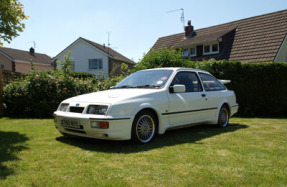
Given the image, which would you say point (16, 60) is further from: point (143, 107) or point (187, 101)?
point (143, 107)

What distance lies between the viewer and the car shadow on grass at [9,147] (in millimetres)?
3425

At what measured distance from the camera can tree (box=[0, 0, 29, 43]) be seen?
264 inches

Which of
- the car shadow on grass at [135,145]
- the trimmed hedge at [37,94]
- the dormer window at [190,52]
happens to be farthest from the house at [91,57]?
the car shadow on grass at [135,145]

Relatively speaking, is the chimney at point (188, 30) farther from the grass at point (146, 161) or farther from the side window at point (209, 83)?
the grass at point (146, 161)

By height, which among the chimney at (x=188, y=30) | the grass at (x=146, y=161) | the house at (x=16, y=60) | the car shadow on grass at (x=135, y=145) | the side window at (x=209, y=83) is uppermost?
the chimney at (x=188, y=30)

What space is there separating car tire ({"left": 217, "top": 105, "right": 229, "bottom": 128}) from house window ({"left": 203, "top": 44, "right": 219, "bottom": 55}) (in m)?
15.8

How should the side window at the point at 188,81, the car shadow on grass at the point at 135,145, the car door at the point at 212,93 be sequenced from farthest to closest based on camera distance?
the car door at the point at 212,93
the side window at the point at 188,81
the car shadow on grass at the point at 135,145

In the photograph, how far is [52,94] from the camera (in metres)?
9.73

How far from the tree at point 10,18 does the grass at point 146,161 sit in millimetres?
3237

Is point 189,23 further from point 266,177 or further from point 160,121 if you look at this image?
point 266,177

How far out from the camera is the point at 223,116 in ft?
23.8

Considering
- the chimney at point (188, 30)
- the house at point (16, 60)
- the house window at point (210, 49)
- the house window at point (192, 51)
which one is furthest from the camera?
the house at point (16, 60)

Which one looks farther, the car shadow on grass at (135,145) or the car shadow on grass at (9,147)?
the car shadow on grass at (135,145)

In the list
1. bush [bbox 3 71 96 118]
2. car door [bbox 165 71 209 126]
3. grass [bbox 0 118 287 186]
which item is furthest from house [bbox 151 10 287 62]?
grass [bbox 0 118 287 186]
